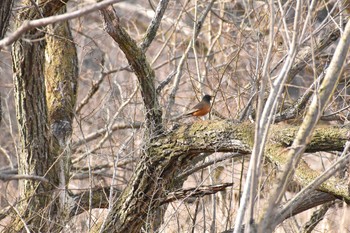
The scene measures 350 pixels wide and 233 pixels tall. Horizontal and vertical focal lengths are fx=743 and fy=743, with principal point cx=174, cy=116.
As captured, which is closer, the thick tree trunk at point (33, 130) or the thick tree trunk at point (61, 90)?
the thick tree trunk at point (33, 130)

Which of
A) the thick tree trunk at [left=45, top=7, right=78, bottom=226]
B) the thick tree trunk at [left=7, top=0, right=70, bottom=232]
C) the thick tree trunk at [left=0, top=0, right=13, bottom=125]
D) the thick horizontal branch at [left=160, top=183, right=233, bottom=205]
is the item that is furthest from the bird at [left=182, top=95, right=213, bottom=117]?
the thick tree trunk at [left=0, top=0, right=13, bottom=125]

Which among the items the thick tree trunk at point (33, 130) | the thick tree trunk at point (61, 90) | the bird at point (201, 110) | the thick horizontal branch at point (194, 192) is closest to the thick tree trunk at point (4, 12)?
the thick tree trunk at point (33, 130)

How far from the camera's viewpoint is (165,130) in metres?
5.25

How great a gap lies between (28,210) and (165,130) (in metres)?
1.85

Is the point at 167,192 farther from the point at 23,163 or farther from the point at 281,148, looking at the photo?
the point at 23,163

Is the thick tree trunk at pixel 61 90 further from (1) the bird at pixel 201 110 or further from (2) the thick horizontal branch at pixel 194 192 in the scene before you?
(2) the thick horizontal branch at pixel 194 192

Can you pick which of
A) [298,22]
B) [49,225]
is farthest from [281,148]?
[49,225]

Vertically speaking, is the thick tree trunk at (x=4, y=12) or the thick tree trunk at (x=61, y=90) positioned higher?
the thick tree trunk at (x=61, y=90)

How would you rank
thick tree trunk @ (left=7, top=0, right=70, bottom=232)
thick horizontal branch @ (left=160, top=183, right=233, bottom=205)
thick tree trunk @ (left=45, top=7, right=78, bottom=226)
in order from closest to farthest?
thick horizontal branch @ (left=160, top=183, right=233, bottom=205) < thick tree trunk @ (left=7, top=0, right=70, bottom=232) < thick tree trunk @ (left=45, top=7, right=78, bottom=226)

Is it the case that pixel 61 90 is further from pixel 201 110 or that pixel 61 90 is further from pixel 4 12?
pixel 4 12

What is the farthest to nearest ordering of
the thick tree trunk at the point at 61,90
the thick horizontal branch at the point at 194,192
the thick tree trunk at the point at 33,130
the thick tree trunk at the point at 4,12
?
the thick tree trunk at the point at 61,90, the thick tree trunk at the point at 33,130, the thick horizontal branch at the point at 194,192, the thick tree trunk at the point at 4,12

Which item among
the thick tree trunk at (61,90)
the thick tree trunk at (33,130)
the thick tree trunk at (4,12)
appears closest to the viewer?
the thick tree trunk at (4,12)

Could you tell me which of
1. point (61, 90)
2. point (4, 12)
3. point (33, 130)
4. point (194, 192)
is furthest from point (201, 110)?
point (4, 12)

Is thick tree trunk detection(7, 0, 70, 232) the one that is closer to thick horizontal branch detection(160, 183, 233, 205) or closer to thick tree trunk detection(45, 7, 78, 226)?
thick tree trunk detection(45, 7, 78, 226)
